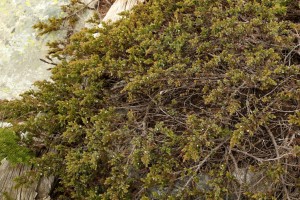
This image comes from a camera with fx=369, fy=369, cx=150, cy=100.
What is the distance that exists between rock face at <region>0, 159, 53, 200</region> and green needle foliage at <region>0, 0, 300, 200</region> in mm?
160

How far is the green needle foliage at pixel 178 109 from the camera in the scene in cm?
379

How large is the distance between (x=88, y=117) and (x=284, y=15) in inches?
107

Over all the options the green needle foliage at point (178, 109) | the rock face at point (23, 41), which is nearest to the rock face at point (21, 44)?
the rock face at point (23, 41)

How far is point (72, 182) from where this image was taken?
4.08 m

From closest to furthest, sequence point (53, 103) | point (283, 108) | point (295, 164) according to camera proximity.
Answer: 1. point (295, 164)
2. point (283, 108)
3. point (53, 103)

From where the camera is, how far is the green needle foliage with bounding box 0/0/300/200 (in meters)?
3.79

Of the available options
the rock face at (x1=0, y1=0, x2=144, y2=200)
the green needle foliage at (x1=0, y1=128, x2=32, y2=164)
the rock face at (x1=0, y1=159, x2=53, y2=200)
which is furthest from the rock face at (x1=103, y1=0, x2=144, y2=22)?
the rock face at (x1=0, y1=159, x2=53, y2=200)

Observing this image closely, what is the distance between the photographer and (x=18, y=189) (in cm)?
437

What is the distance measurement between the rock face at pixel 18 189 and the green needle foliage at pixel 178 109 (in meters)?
0.16

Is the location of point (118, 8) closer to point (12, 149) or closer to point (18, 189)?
point (12, 149)

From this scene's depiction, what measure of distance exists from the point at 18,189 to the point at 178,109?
6.99 ft

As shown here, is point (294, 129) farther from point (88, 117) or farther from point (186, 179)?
point (88, 117)

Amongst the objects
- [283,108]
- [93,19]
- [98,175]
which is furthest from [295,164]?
[93,19]

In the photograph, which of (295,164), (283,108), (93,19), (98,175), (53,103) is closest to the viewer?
(295,164)
